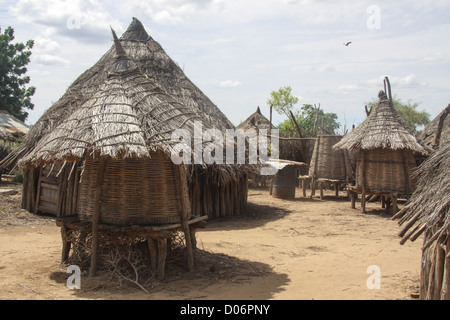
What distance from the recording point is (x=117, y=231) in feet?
19.3

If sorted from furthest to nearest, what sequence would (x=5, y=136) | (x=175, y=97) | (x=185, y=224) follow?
(x=5, y=136) → (x=175, y=97) → (x=185, y=224)

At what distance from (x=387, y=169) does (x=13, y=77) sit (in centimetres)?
→ 2242

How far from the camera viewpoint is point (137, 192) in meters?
6.01

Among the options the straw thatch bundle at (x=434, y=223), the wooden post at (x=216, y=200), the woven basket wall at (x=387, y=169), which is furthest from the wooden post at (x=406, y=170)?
the straw thatch bundle at (x=434, y=223)

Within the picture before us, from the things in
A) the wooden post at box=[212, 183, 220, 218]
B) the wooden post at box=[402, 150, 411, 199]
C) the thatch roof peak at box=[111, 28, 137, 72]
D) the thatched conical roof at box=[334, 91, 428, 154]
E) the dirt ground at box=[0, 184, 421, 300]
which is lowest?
the dirt ground at box=[0, 184, 421, 300]

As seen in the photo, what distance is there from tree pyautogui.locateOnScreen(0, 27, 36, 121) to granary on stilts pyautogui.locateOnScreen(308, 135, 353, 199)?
18502 millimetres

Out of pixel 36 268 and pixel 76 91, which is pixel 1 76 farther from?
pixel 36 268

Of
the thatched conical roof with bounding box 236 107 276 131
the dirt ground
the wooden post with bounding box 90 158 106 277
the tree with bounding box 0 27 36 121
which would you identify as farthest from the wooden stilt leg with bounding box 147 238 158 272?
the tree with bounding box 0 27 36 121

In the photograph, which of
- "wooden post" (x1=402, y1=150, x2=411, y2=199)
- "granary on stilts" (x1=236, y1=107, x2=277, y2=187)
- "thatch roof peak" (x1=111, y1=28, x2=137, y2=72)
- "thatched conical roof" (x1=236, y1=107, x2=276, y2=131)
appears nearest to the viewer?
"thatch roof peak" (x1=111, y1=28, x2=137, y2=72)

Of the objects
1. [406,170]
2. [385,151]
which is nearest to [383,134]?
[385,151]

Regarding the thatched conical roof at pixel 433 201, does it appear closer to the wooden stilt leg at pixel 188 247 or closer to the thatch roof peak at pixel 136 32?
the wooden stilt leg at pixel 188 247

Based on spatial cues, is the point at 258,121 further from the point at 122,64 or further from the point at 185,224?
the point at 185,224

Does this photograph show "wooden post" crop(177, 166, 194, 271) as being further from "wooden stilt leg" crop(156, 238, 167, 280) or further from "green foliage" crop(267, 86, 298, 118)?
"green foliage" crop(267, 86, 298, 118)

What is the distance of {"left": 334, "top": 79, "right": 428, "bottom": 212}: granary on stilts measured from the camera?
11.8 m
